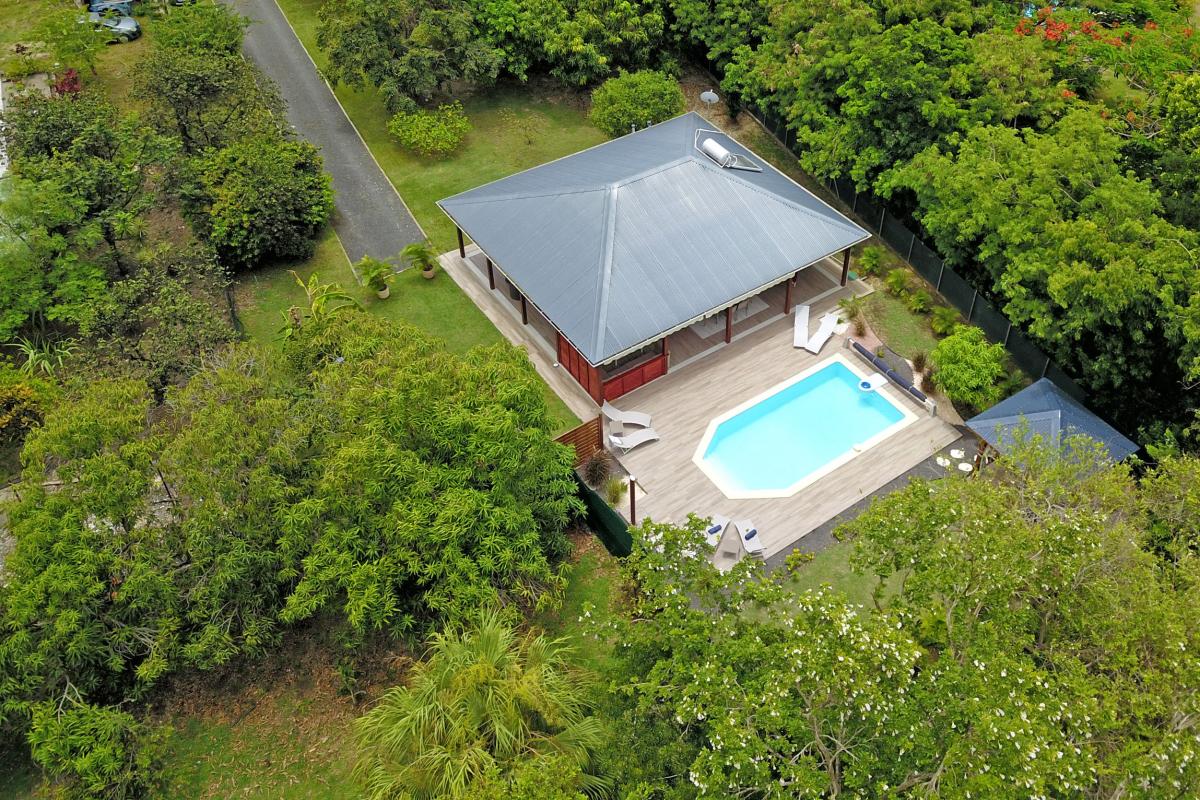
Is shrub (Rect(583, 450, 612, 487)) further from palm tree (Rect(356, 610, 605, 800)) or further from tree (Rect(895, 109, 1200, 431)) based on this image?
tree (Rect(895, 109, 1200, 431))

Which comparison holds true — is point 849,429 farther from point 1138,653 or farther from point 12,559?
point 12,559

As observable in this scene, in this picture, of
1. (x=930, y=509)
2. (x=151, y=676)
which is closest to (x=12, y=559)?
(x=151, y=676)

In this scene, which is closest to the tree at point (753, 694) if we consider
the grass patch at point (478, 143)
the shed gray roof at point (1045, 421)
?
the shed gray roof at point (1045, 421)

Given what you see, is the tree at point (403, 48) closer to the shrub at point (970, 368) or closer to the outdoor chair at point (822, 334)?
the outdoor chair at point (822, 334)

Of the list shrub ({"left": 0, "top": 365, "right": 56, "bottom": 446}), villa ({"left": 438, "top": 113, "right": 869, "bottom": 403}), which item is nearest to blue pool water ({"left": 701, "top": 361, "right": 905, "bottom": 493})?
villa ({"left": 438, "top": 113, "right": 869, "bottom": 403})

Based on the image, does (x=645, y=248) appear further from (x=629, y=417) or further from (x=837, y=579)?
(x=837, y=579)
